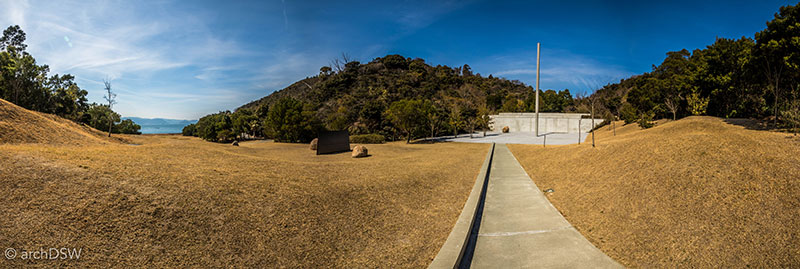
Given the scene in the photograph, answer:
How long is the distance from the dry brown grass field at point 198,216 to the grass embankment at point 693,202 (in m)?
2.70

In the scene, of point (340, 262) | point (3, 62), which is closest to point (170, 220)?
point (340, 262)

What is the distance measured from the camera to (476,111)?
134ft

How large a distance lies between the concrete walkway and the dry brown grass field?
665mm

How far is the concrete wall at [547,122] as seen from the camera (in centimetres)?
3475

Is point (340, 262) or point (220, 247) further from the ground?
point (220, 247)

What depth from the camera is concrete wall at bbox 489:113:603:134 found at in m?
34.8

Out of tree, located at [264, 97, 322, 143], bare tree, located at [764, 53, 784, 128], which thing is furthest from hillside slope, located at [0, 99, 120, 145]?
bare tree, located at [764, 53, 784, 128]

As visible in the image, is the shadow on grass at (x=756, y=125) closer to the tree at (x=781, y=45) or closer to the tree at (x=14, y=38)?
the tree at (x=781, y=45)

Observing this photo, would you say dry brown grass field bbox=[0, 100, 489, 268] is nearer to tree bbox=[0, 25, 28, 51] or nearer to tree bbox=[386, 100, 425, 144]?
tree bbox=[386, 100, 425, 144]

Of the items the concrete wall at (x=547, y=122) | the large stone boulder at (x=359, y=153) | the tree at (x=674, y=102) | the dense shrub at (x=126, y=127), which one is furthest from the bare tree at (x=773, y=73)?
the dense shrub at (x=126, y=127)

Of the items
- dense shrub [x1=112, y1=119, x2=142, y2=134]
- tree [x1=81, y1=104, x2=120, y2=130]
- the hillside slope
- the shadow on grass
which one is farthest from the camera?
dense shrub [x1=112, y1=119, x2=142, y2=134]

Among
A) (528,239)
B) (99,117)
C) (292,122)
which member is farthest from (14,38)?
(528,239)

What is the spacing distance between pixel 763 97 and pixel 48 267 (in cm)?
2724

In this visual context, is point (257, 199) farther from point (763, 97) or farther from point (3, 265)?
point (763, 97)
